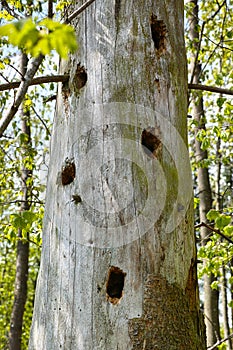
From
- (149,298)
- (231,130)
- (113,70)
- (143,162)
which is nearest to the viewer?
(149,298)

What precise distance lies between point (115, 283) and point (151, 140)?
787mm

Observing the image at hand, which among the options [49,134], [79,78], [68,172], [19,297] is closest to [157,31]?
[79,78]

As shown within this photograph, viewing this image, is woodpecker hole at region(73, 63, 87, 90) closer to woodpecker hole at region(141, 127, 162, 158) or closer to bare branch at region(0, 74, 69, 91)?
bare branch at region(0, 74, 69, 91)

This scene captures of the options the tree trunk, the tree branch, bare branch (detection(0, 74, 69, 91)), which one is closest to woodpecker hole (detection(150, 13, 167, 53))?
the tree trunk

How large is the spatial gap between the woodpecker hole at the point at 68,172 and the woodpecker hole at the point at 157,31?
2.92 ft

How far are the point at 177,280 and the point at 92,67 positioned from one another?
1.26m

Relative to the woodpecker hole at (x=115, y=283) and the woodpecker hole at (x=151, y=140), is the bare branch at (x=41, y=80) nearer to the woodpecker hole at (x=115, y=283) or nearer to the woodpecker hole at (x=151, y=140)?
the woodpecker hole at (x=151, y=140)

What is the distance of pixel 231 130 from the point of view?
300 inches

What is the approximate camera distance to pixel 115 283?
98.0 inches

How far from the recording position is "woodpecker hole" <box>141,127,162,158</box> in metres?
2.74

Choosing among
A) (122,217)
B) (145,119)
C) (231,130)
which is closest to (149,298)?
(122,217)

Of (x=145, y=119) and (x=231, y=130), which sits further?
(x=231, y=130)

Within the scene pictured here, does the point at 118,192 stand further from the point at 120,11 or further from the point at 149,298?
the point at 120,11

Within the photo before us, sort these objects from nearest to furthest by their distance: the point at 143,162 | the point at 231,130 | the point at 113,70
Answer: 1. the point at 143,162
2. the point at 113,70
3. the point at 231,130
